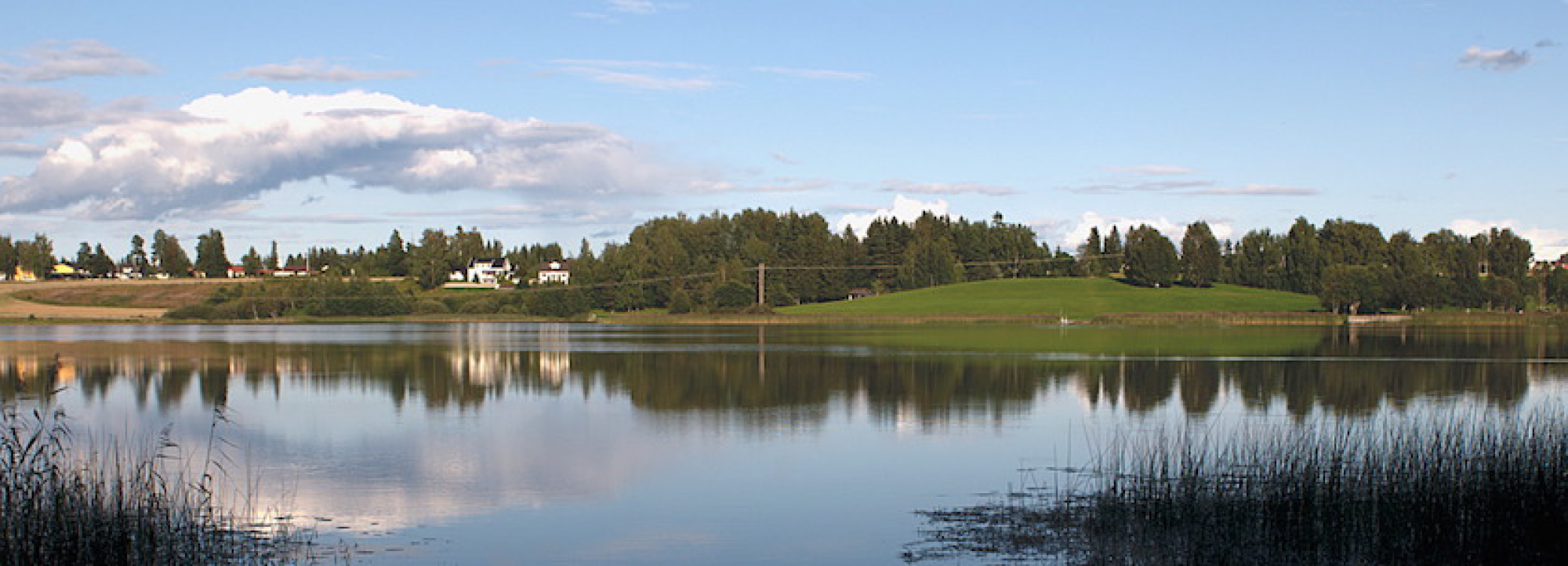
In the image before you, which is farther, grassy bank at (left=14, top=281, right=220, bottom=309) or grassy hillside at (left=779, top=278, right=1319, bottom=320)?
grassy bank at (left=14, top=281, right=220, bottom=309)

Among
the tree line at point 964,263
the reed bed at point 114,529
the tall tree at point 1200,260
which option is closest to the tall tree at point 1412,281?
the tree line at point 964,263

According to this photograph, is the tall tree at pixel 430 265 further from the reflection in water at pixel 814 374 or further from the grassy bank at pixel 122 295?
the reflection in water at pixel 814 374

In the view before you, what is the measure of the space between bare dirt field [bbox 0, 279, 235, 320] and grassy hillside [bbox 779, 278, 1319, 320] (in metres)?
67.4

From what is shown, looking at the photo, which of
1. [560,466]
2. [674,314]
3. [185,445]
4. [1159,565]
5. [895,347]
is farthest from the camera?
[674,314]

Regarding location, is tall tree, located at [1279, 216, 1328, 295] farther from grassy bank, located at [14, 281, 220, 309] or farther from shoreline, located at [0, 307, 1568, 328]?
grassy bank, located at [14, 281, 220, 309]

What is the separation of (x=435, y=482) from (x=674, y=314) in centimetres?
11658

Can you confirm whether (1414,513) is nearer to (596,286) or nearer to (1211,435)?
(1211,435)

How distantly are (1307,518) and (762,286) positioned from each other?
412 ft

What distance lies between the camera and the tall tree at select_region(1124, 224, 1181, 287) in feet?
471

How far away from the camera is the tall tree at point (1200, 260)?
148750 millimetres

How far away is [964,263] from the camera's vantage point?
567ft

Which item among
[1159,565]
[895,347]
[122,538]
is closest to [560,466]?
[122,538]

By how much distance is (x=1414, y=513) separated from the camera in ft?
45.1

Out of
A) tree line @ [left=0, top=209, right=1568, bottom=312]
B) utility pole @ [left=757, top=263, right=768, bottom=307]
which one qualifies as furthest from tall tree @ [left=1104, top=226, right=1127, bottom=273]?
utility pole @ [left=757, top=263, right=768, bottom=307]
